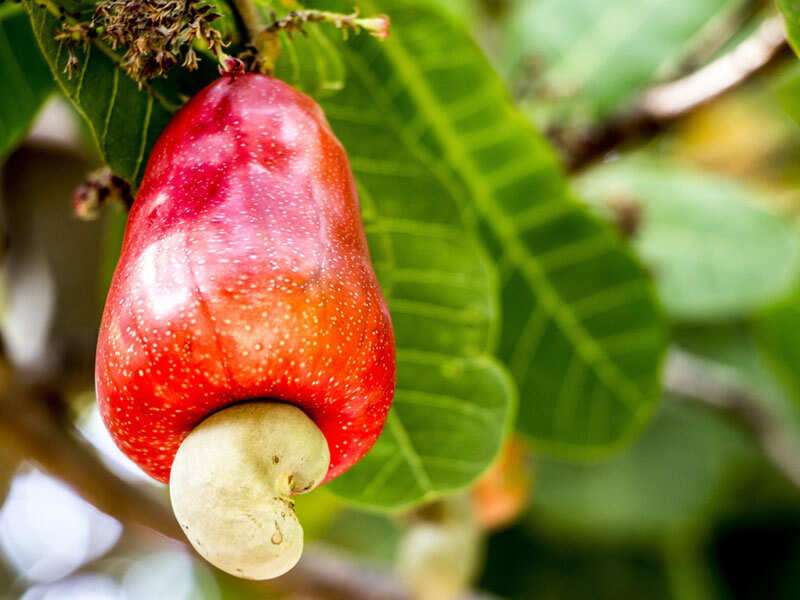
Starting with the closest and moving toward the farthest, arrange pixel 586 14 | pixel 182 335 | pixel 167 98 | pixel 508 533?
pixel 182 335 → pixel 167 98 → pixel 586 14 → pixel 508 533

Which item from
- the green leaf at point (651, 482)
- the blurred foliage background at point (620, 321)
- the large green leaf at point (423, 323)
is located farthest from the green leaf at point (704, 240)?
the large green leaf at point (423, 323)

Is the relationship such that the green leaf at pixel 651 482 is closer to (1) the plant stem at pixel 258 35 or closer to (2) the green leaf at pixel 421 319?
(2) the green leaf at pixel 421 319

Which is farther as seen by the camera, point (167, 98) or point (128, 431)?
point (167, 98)

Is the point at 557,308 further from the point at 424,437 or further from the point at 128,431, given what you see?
the point at 128,431

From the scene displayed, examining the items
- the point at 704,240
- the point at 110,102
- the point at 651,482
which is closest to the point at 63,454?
the point at 110,102

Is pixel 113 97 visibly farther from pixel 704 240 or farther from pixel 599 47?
pixel 704 240

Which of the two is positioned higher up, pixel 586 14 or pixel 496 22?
pixel 586 14

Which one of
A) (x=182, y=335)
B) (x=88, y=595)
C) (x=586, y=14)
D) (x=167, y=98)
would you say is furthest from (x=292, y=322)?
(x=88, y=595)

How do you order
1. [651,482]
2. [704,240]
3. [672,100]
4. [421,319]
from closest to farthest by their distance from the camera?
[421,319] → [672,100] → [704,240] → [651,482]
